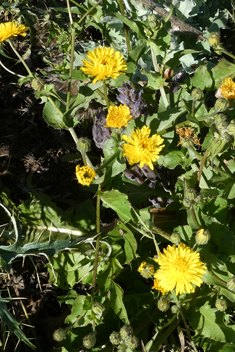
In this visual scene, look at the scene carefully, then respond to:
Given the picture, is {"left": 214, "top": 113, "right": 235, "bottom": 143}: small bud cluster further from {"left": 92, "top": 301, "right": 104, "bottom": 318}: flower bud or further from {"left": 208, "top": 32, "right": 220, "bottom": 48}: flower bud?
{"left": 92, "top": 301, "right": 104, "bottom": 318}: flower bud

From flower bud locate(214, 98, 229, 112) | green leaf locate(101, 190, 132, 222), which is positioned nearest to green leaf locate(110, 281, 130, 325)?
green leaf locate(101, 190, 132, 222)

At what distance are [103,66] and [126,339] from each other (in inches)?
67.8

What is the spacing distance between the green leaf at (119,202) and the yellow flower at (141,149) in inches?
10.4

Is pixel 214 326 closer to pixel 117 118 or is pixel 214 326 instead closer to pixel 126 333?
pixel 126 333

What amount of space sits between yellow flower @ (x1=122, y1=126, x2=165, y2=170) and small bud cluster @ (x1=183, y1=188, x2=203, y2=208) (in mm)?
293

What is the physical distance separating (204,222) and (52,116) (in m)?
1.35

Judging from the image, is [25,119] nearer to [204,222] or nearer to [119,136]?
[119,136]

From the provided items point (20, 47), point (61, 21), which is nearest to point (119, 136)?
point (61, 21)

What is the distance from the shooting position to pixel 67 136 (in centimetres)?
379

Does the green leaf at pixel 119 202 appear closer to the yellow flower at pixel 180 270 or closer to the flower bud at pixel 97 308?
the yellow flower at pixel 180 270

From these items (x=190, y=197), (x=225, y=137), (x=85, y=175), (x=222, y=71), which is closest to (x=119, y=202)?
(x=85, y=175)

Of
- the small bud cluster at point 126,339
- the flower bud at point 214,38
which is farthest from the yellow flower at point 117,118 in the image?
the small bud cluster at point 126,339

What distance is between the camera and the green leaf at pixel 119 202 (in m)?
2.33

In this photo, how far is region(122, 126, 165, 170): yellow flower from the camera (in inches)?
87.9
